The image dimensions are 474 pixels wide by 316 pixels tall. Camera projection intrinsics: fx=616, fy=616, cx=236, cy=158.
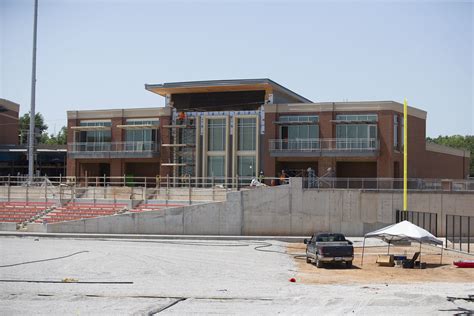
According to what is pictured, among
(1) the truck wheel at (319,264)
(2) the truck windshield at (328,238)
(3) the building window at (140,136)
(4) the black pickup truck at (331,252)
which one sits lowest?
(1) the truck wheel at (319,264)

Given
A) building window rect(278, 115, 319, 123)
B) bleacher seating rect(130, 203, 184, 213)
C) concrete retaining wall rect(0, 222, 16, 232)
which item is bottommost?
concrete retaining wall rect(0, 222, 16, 232)

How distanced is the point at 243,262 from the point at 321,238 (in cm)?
408

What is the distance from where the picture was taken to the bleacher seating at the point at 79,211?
48.5 m

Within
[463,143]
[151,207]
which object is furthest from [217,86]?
[463,143]

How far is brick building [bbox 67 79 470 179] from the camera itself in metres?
56.7

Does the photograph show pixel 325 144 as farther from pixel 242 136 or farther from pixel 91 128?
pixel 91 128

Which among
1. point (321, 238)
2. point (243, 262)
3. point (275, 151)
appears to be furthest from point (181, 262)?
point (275, 151)

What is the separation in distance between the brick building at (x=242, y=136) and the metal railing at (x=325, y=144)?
0.30 ft

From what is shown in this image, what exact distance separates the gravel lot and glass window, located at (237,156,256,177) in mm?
24685

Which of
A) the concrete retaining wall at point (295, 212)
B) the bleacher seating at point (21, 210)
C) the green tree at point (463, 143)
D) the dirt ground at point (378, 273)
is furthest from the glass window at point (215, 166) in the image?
the green tree at point (463, 143)

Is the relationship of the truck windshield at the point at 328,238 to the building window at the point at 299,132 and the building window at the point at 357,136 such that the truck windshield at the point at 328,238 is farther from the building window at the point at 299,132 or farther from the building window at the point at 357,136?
the building window at the point at 299,132

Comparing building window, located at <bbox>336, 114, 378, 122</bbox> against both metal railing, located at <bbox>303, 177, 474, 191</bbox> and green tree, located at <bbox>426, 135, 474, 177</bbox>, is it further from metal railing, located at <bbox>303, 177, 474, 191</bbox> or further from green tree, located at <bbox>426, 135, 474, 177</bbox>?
green tree, located at <bbox>426, 135, 474, 177</bbox>

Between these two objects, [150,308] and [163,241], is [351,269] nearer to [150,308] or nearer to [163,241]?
[150,308]

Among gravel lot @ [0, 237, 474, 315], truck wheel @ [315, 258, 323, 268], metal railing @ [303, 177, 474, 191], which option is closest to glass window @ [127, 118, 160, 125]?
metal railing @ [303, 177, 474, 191]
